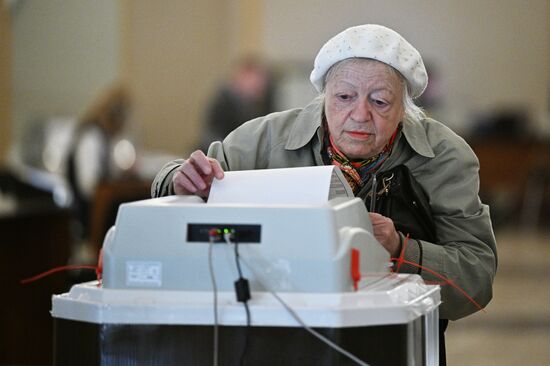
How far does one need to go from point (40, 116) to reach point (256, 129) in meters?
7.64

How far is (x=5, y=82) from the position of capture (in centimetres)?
925

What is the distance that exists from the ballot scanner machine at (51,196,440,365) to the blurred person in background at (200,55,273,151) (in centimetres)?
736

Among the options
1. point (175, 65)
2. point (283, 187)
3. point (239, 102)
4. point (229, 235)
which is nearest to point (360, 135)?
point (283, 187)

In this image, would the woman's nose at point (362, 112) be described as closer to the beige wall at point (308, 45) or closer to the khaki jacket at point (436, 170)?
the khaki jacket at point (436, 170)

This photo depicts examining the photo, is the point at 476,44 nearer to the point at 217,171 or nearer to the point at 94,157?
the point at 94,157

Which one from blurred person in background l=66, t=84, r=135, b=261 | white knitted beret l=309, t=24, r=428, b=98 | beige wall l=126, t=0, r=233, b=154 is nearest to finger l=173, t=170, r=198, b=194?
white knitted beret l=309, t=24, r=428, b=98

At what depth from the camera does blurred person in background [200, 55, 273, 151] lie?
9.17 m

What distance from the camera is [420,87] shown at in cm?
215

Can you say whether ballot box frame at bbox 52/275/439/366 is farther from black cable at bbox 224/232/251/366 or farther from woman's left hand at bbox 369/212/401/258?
woman's left hand at bbox 369/212/401/258

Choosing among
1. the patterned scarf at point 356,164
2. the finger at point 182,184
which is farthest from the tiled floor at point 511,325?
the finger at point 182,184

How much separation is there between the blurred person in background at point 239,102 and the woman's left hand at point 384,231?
7.10 meters

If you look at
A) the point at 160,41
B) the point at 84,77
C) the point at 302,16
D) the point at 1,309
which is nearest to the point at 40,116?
the point at 84,77

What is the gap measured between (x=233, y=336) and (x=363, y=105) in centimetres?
60

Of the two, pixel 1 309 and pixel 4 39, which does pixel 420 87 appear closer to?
pixel 1 309
